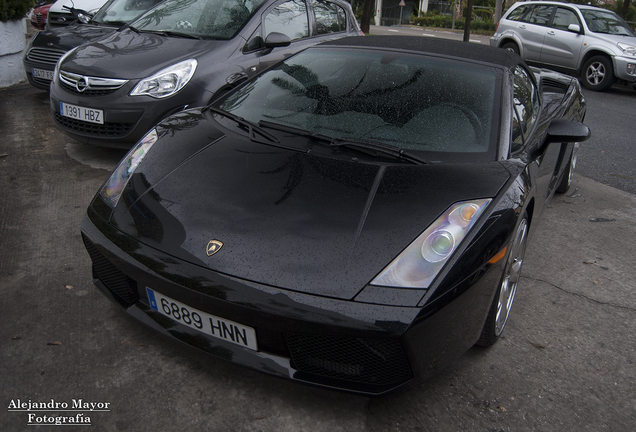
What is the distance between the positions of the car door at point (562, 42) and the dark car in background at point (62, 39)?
26.9 feet

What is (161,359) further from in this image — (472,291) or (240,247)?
(472,291)

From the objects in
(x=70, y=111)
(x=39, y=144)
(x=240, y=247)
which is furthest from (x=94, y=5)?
(x=240, y=247)

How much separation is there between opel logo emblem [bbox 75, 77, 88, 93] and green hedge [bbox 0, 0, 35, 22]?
384 cm

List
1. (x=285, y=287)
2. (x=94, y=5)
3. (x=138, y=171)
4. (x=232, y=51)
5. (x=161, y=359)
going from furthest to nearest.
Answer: (x=94, y=5) < (x=232, y=51) < (x=138, y=171) < (x=161, y=359) < (x=285, y=287)

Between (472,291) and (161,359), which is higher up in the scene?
(472,291)

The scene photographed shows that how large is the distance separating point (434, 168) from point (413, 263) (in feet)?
1.91

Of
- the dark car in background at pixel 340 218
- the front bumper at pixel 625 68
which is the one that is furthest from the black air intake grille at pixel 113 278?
the front bumper at pixel 625 68

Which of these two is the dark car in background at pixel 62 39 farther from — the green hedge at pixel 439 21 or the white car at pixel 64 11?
the green hedge at pixel 439 21

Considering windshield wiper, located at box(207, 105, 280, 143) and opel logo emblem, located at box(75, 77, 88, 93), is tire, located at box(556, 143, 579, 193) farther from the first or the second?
opel logo emblem, located at box(75, 77, 88, 93)

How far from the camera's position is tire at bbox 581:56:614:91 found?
1000 cm

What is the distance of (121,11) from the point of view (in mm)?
6789

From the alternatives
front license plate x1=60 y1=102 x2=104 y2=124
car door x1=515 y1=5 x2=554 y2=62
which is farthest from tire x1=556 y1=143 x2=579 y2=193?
car door x1=515 y1=5 x2=554 y2=62

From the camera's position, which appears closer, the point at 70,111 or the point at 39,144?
the point at 70,111

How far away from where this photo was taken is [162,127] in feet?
9.23
